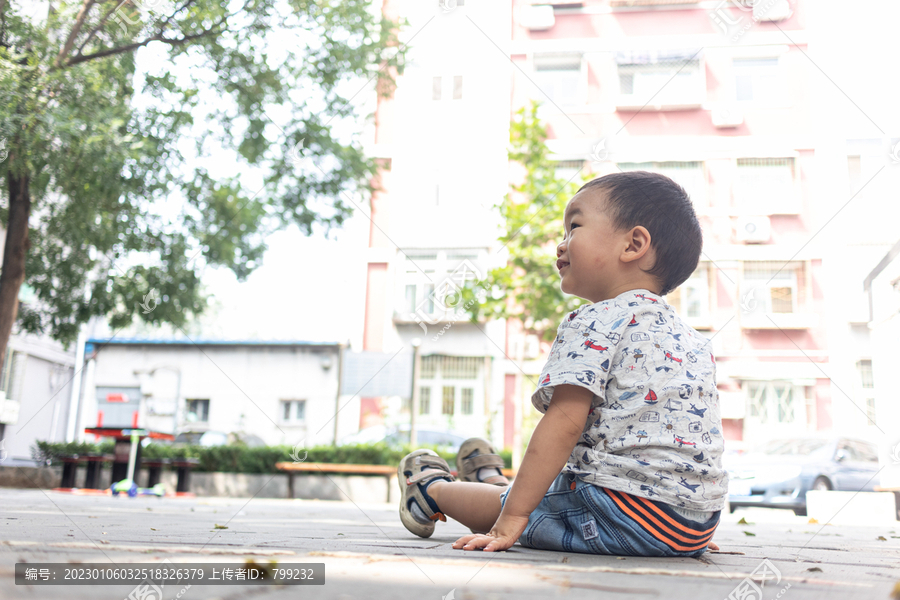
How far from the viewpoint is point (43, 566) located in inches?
36.9

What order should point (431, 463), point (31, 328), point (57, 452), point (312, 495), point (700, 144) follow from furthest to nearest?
point (700, 144) < point (57, 452) < point (312, 495) < point (31, 328) < point (431, 463)

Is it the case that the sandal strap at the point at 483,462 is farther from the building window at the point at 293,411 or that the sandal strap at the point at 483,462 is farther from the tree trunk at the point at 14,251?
the building window at the point at 293,411

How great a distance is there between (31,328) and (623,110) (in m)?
9.35

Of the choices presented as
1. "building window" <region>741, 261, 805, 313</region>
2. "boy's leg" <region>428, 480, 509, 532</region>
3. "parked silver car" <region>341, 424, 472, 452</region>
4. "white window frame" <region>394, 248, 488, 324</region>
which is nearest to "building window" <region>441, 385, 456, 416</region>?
"white window frame" <region>394, 248, 488, 324</region>

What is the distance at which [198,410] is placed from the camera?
14602 mm

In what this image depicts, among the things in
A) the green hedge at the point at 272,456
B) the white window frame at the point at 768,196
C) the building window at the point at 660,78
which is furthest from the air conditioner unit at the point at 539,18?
the green hedge at the point at 272,456

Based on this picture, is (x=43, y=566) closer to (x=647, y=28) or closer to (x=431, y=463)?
(x=431, y=463)

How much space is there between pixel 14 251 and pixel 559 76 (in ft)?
31.1

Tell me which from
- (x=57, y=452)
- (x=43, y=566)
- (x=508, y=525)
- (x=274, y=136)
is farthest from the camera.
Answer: (x=57, y=452)

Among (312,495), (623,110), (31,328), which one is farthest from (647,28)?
(31,328)

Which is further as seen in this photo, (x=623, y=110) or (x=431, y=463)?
(x=623, y=110)

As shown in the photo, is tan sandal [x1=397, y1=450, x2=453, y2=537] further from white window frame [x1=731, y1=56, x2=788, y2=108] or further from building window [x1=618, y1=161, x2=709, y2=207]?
white window frame [x1=731, y1=56, x2=788, y2=108]

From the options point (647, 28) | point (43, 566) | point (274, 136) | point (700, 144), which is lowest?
point (43, 566)

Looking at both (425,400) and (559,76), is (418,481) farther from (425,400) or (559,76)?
(559,76)
